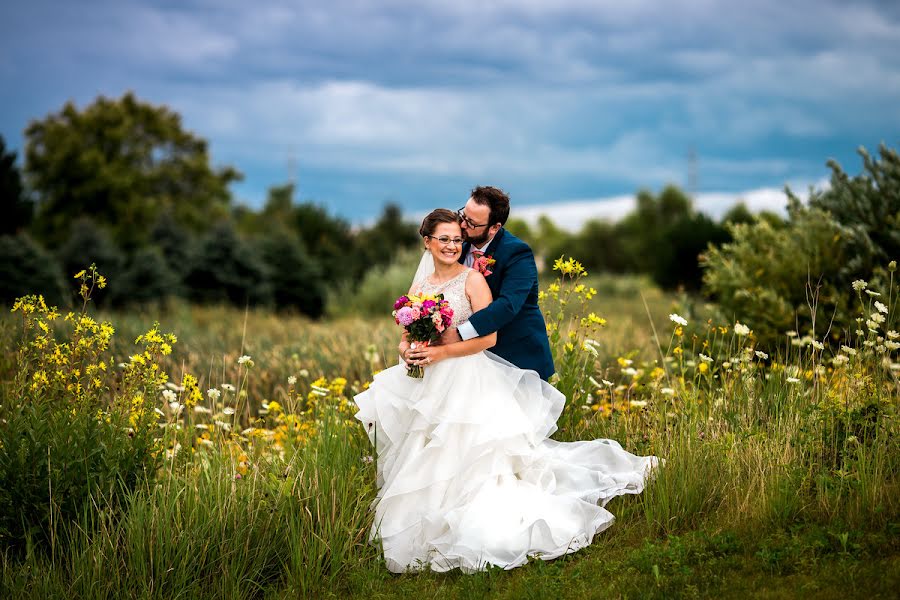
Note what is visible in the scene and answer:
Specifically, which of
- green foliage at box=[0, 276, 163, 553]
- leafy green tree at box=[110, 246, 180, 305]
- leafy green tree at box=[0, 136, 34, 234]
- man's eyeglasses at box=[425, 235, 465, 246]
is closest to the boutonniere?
man's eyeglasses at box=[425, 235, 465, 246]

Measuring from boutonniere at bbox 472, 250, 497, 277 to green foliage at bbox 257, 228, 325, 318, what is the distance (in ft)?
54.8

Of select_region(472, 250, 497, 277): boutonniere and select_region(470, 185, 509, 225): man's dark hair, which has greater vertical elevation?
select_region(470, 185, 509, 225): man's dark hair

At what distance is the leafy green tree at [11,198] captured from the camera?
34812mm

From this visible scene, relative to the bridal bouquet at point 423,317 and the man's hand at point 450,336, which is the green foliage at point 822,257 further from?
the bridal bouquet at point 423,317

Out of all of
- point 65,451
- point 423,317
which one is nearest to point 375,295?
point 423,317

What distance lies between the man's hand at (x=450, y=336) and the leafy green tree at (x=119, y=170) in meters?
35.2

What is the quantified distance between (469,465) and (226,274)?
54.6 ft

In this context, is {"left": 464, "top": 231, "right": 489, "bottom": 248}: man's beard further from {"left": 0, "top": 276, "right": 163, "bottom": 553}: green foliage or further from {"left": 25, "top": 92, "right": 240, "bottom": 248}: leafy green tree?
{"left": 25, "top": 92, "right": 240, "bottom": 248}: leafy green tree

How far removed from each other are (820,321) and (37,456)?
24.7 feet

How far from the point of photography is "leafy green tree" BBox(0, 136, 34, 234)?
34.8 metres

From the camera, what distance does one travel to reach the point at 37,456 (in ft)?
14.9

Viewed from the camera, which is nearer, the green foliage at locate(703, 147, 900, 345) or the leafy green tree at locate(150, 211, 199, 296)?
the green foliage at locate(703, 147, 900, 345)

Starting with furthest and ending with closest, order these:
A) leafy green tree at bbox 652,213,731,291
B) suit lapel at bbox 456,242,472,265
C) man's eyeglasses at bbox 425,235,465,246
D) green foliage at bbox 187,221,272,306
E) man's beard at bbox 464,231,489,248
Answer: green foliage at bbox 187,221,272,306 < leafy green tree at bbox 652,213,731,291 < suit lapel at bbox 456,242,472,265 < man's beard at bbox 464,231,489,248 < man's eyeglasses at bbox 425,235,465,246

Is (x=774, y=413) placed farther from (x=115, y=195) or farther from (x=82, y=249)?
(x=115, y=195)
